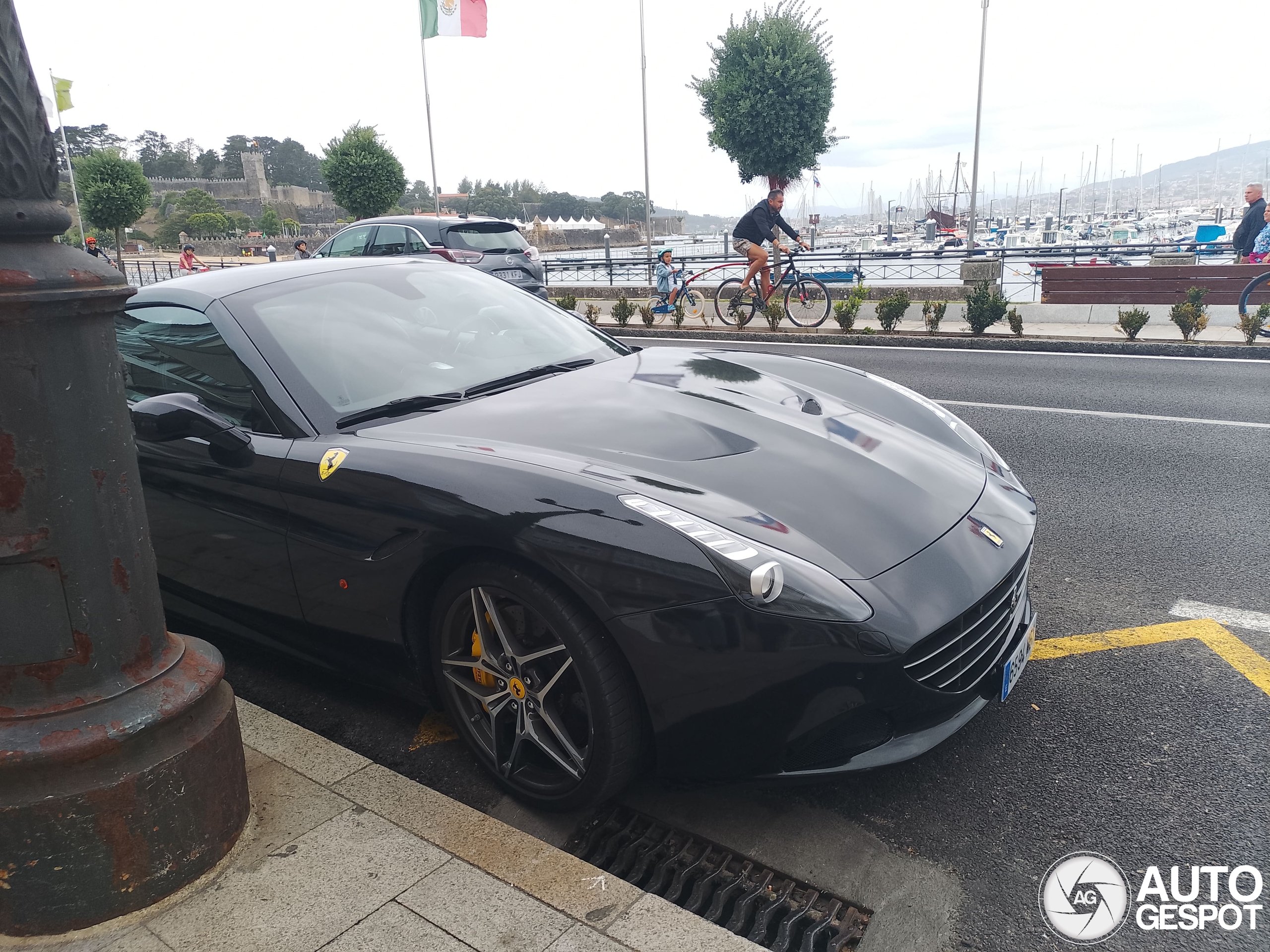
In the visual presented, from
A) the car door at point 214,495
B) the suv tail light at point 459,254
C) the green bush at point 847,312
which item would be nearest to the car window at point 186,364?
the car door at point 214,495

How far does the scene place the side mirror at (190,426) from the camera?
2.76m

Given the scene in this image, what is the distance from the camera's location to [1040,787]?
2.46 meters

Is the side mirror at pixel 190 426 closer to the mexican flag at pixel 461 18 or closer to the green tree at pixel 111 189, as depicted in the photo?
the mexican flag at pixel 461 18

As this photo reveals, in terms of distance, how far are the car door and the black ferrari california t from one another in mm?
11

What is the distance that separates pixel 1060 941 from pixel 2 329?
99.2 inches

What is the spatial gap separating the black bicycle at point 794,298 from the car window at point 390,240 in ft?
16.1

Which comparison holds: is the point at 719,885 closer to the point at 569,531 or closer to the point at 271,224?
the point at 569,531

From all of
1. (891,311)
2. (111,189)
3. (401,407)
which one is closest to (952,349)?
(891,311)

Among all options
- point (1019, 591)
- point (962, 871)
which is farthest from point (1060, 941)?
point (1019, 591)

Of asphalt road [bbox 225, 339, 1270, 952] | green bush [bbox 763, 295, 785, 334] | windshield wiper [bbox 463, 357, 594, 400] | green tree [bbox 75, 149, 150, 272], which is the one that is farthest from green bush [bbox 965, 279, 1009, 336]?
green tree [bbox 75, 149, 150, 272]

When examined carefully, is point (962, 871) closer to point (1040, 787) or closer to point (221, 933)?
point (1040, 787)

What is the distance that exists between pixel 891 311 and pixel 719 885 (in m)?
11.1
